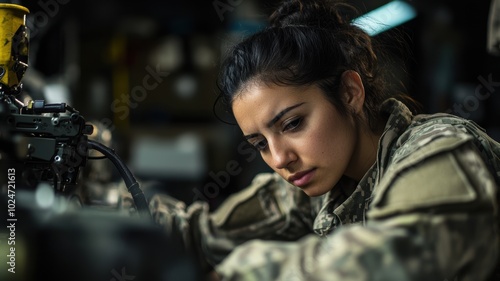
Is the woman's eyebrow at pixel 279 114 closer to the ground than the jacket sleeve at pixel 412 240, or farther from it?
farther from it

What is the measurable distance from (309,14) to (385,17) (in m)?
0.68

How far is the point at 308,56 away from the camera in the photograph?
1.16 metres

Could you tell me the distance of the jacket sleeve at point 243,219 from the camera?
1484 mm

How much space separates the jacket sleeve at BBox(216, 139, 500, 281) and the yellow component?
54 cm

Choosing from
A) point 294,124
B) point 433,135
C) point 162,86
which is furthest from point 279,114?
point 162,86

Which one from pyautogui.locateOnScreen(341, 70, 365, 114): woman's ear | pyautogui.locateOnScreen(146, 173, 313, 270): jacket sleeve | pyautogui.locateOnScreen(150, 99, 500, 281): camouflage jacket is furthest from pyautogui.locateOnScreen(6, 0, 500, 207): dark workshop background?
pyautogui.locateOnScreen(150, 99, 500, 281): camouflage jacket

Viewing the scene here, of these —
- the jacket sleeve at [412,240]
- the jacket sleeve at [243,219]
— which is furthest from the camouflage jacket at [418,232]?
the jacket sleeve at [243,219]

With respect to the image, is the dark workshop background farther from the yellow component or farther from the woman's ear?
the yellow component

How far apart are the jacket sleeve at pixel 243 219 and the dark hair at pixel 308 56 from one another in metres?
0.32

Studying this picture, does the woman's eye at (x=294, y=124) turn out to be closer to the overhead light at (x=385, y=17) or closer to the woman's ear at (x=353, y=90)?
the woman's ear at (x=353, y=90)

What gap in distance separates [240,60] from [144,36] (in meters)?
2.82

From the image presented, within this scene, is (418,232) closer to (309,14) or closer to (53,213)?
(53,213)

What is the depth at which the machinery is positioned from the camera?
71cm

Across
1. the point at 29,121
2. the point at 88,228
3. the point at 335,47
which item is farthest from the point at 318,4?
the point at 88,228
